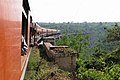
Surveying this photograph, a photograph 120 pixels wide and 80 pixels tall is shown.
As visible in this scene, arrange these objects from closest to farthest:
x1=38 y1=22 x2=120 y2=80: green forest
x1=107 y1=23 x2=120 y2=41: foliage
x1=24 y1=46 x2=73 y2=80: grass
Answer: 1. x1=24 y1=46 x2=73 y2=80: grass
2. x1=38 y1=22 x2=120 y2=80: green forest
3. x1=107 y1=23 x2=120 y2=41: foliage

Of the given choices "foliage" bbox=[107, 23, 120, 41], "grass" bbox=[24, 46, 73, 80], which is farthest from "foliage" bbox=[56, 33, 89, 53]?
"grass" bbox=[24, 46, 73, 80]

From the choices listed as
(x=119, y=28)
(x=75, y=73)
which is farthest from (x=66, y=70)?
(x=119, y=28)

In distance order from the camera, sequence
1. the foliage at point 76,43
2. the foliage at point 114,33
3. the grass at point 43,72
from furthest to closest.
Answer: the foliage at point 114,33 < the foliage at point 76,43 < the grass at point 43,72

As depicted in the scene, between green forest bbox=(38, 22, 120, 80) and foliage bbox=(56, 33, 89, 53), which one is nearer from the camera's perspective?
green forest bbox=(38, 22, 120, 80)

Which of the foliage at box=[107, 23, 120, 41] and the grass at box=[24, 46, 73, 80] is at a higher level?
the grass at box=[24, 46, 73, 80]

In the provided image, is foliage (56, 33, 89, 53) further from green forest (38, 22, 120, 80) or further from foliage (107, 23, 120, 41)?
foliage (107, 23, 120, 41)

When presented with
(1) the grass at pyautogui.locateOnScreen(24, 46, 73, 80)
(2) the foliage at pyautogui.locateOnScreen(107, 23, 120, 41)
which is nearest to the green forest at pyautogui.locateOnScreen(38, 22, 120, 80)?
(2) the foliage at pyautogui.locateOnScreen(107, 23, 120, 41)

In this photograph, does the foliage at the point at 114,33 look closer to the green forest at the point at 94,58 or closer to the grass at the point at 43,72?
the green forest at the point at 94,58

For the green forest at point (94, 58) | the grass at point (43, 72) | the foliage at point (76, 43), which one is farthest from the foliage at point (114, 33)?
→ the grass at point (43, 72)

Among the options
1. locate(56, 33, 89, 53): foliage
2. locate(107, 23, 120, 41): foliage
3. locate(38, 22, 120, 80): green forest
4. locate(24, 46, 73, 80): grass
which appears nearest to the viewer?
locate(24, 46, 73, 80): grass

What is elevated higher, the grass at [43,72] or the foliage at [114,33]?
the grass at [43,72]

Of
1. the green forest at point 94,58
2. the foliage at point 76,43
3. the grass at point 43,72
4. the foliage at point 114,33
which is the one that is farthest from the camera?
the foliage at point 114,33

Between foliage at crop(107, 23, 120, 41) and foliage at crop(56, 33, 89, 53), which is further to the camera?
foliage at crop(107, 23, 120, 41)

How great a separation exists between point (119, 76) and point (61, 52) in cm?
251
